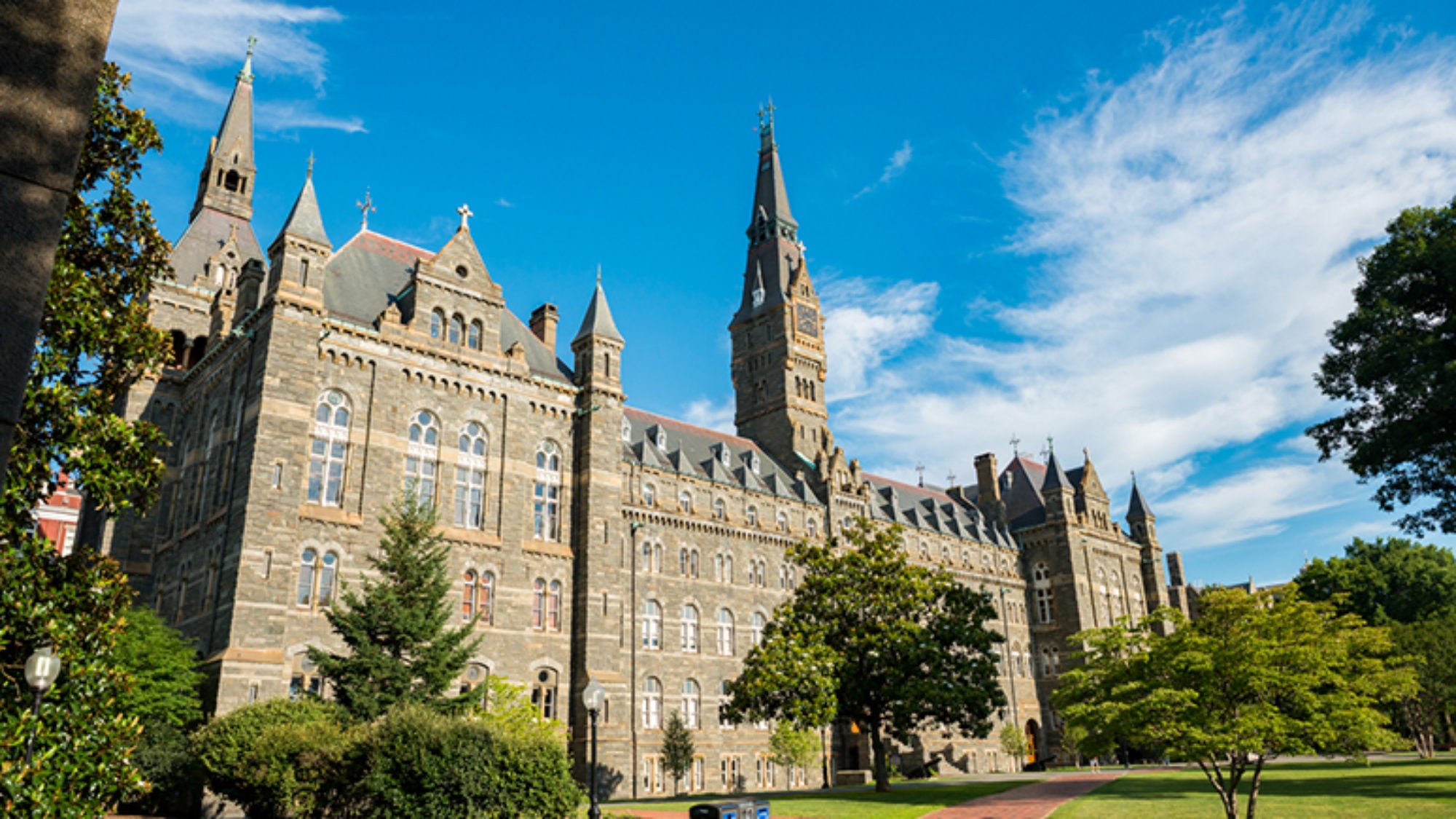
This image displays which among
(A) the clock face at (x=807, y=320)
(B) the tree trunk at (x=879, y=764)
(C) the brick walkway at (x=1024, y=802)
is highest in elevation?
(A) the clock face at (x=807, y=320)

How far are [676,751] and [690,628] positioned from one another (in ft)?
24.1

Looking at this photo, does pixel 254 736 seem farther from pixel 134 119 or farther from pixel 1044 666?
pixel 1044 666

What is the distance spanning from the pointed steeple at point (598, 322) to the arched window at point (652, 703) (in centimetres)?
1717

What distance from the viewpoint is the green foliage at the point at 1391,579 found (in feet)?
231

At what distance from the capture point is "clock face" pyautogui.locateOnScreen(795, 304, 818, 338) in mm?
69125

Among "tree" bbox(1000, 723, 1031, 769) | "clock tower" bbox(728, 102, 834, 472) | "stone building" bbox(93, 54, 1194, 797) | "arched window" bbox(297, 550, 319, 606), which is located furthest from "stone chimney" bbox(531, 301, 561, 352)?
"tree" bbox(1000, 723, 1031, 769)

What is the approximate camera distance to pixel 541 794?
18.2m

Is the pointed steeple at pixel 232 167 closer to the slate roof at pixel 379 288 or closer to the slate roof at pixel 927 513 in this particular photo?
the slate roof at pixel 379 288

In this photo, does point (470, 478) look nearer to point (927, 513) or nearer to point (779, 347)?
point (779, 347)

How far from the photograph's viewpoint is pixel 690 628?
49.5 m

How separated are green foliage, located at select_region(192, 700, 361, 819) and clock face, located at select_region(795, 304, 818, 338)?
1877 inches

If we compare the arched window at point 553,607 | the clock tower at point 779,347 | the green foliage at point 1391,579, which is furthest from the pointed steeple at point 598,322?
the green foliage at point 1391,579

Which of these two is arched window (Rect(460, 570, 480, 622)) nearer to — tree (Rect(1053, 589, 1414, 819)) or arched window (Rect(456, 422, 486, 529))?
arched window (Rect(456, 422, 486, 529))

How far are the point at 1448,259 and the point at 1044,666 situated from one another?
166 feet
